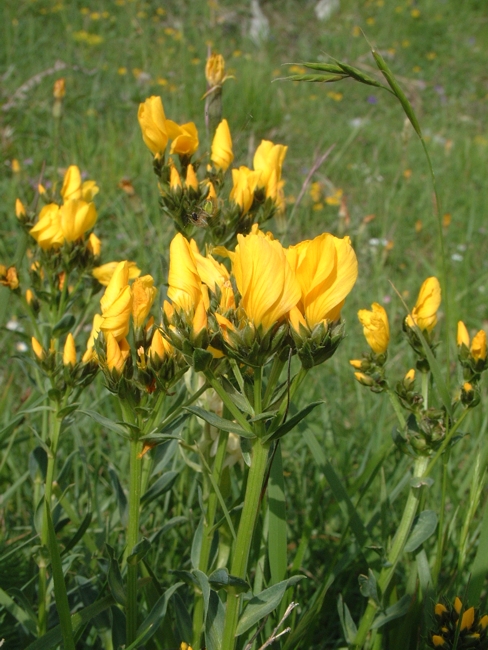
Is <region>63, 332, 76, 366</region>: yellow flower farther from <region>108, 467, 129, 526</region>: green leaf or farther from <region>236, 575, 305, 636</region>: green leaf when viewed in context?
<region>236, 575, 305, 636</region>: green leaf

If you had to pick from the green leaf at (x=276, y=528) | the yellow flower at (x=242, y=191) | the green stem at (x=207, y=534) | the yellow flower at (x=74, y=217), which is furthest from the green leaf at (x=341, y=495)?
the yellow flower at (x=74, y=217)

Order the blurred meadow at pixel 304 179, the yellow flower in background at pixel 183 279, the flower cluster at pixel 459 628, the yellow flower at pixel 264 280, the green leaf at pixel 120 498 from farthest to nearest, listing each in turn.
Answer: the blurred meadow at pixel 304 179
the green leaf at pixel 120 498
the flower cluster at pixel 459 628
the yellow flower in background at pixel 183 279
the yellow flower at pixel 264 280

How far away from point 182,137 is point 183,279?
0.61 metres

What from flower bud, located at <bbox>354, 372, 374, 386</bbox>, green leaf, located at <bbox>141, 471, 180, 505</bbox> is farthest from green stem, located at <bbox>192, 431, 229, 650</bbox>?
flower bud, located at <bbox>354, 372, 374, 386</bbox>

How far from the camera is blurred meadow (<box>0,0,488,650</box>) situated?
1775 mm

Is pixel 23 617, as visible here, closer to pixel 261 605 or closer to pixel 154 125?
pixel 261 605

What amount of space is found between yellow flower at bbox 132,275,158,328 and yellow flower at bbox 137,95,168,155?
498mm

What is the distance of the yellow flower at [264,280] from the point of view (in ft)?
2.89

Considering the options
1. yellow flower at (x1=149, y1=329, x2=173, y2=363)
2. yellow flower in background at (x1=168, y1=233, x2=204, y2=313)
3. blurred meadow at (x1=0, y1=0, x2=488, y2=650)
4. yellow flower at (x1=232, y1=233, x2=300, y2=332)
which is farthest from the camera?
blurred meadow at (x1=0, y1=0, x2=488, y2=650)

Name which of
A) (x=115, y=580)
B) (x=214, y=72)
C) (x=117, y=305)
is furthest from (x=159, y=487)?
(x=214, y=72)

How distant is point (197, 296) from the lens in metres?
1.00

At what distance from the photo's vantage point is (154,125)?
1.49 metres

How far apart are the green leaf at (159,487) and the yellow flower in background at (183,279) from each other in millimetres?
501

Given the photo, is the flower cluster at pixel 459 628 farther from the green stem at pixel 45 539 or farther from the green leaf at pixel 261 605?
the green stem at pixel 45 539
